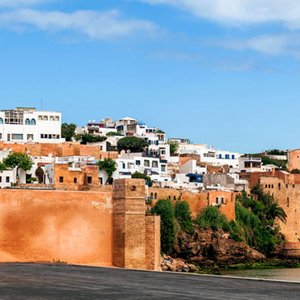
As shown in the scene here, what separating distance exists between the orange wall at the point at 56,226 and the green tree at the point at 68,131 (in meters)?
49.2

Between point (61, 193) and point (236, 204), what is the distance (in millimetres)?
35611

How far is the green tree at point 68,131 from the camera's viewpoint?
71312mm

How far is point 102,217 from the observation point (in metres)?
21.1

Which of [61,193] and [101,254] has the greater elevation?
[61,193]

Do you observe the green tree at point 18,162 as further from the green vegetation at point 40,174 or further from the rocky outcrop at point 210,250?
the rocky outcrop at point 210,250

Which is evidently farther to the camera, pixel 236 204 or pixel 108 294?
pixel 236 204

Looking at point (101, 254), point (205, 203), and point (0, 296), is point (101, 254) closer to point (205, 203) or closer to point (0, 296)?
point (0, 296)

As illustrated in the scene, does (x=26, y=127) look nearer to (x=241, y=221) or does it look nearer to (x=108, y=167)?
(x=108, y=167)

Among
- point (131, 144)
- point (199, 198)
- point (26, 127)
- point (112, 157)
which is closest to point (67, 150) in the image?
point (112, 157)

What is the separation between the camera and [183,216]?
50719 mm

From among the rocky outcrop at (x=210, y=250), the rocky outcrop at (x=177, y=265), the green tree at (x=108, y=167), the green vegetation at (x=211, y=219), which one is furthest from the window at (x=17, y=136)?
the rocky outcrop at (x=177, y=265)

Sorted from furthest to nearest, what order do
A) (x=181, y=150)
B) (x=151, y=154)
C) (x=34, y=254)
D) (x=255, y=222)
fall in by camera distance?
(x=181, y=150)
(x=151, y=154)
(x=255, y=222)
(x=34, y=254)

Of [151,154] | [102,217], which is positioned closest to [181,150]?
[151,154]

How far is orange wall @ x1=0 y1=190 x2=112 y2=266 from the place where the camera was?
2002 centimetres
